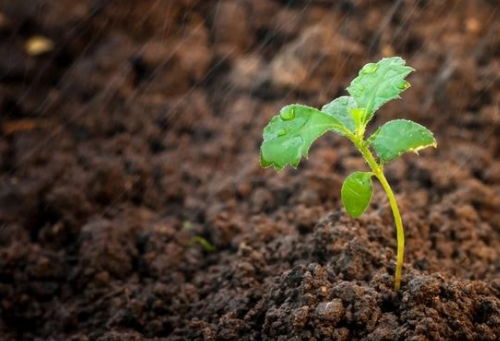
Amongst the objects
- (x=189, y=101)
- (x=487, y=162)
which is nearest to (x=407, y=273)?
(x=487, y=162)

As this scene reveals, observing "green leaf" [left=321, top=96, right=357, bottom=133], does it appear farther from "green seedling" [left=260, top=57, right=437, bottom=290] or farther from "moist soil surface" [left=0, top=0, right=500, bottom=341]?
"moist soil surface" [left=0, top=0, right=500, bottom=341]

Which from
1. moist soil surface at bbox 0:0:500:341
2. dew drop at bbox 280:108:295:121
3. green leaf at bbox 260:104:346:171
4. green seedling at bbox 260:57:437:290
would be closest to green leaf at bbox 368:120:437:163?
green seedling at bbox 260:57:437:290

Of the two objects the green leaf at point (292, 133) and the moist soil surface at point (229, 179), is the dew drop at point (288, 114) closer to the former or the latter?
the green leaf at point (292, 133)

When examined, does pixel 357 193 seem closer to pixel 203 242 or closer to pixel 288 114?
pixel 288 114

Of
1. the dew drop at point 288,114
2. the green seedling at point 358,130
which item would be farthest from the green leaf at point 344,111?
the dew drop at point 288,114

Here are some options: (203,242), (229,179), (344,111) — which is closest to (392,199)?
(344,111)

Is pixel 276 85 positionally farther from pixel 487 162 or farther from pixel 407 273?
pixel 407 273
